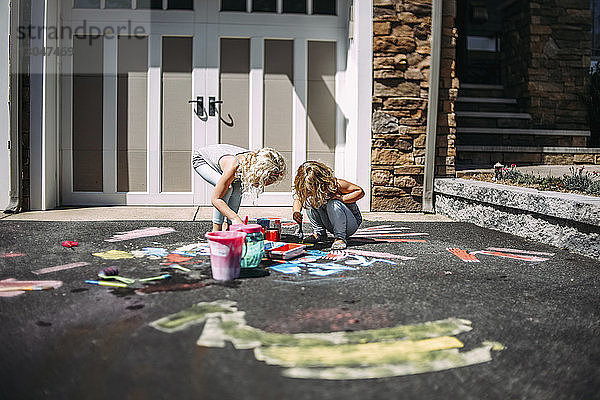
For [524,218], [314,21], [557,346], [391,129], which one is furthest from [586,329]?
[314,21]

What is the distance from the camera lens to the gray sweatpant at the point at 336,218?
12.2ft

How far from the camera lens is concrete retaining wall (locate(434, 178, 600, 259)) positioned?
343 cm

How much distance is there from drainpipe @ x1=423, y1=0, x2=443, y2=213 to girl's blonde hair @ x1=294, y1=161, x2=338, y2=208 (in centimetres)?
211

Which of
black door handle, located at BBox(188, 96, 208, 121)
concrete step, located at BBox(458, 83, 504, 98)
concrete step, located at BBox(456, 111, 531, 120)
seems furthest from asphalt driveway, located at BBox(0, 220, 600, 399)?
concrete step, located at BBox(458, 83, 504, 98)

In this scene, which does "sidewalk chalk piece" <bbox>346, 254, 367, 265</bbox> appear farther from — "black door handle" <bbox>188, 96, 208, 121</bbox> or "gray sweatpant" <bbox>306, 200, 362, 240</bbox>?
"black door handle" <bbox>188, 96, 208, 121</bbox>

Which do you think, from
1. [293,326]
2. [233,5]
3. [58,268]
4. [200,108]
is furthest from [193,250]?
[233,5]

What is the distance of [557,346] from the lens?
192 centimetres

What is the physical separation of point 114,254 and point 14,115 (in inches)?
102

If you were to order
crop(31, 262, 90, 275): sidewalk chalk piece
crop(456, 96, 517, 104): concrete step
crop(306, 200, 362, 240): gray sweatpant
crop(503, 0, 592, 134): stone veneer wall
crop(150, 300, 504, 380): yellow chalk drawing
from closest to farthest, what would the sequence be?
crop(150, 300, 504, 380): yellow chalk drawing, crop(31, 262, 90, 275): sidewalk chalk piece, crop(306, 200, 362, 240): gray sweatpant, crop(503, 0, 592, 134): stone veneer wall, crop(456, 96, 517, 104): concrete step

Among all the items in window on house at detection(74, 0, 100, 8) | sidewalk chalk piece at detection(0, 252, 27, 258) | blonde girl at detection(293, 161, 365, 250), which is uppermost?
window on house at detection(74, 0, 100, 8)

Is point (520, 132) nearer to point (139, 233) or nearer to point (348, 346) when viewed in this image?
point (139, 233)

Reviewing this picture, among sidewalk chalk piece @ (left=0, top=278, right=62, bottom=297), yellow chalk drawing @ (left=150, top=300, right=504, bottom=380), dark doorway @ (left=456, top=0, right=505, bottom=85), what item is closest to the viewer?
yellow chalk drawing @ (left=150, top=300, right=504, bottom=380)

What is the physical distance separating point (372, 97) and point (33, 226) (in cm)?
328

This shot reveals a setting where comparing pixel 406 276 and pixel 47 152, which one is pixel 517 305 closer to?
pixel 406 276
